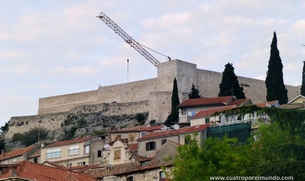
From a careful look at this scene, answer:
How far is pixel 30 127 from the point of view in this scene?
429 ft

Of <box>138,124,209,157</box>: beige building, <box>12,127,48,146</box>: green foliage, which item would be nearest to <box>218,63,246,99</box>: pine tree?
<box>138,124,209,157</box>: beige building

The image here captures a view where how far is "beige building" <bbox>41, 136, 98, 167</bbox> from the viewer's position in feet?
268

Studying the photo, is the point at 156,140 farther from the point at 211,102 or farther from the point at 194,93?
the point at 194,93

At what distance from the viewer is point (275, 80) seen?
8431 cm

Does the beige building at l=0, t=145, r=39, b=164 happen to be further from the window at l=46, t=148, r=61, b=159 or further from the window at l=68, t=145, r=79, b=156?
the window at l=68, t=145, r=79, b=156

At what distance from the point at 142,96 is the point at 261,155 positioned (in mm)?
84465

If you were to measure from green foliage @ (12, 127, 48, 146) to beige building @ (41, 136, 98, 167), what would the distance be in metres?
34.1

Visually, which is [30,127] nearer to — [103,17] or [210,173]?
[103,17]

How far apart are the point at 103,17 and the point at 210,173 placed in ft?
388

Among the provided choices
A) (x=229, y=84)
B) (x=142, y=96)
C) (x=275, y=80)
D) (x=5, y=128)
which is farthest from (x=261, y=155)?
(x=5, y=128)

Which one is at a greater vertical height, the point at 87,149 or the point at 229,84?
the point at 229,84

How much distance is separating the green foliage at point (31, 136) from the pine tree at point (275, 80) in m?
43.9

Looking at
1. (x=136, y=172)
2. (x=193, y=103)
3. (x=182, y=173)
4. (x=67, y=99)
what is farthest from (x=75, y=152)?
(x=67, y=99)

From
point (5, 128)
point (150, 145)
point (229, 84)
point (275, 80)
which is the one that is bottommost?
point (150, 145)
